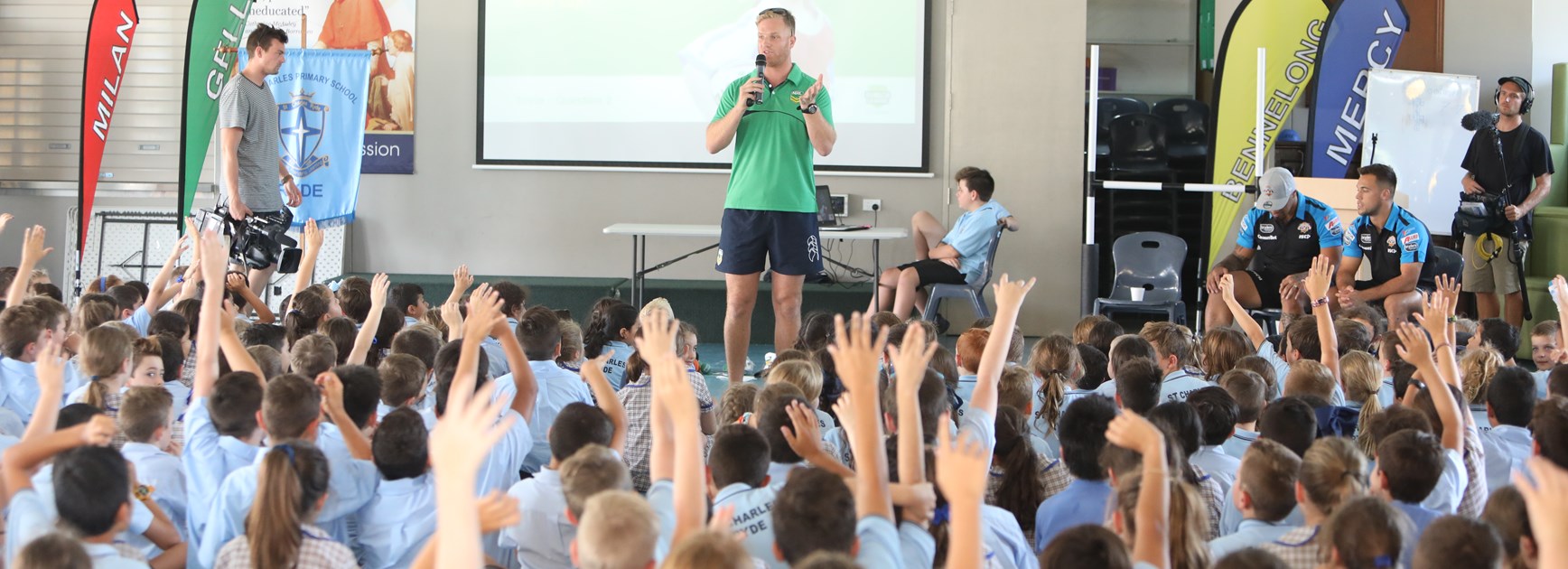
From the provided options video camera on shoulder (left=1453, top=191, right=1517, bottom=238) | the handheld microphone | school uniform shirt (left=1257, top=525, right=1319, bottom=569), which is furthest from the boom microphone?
school uniform shirt (left=1257, top=525, right=1319, bottom=569)

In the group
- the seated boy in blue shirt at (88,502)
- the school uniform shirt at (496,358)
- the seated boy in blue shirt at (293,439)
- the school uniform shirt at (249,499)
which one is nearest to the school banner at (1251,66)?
the school uniform shirt at (496,358)

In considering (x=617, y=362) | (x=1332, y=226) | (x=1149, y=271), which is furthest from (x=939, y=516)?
(x=1149, y=271)

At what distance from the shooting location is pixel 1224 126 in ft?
23.6

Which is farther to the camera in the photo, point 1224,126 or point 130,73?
point 130,73

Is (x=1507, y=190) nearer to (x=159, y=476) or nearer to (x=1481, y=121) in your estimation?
(x=1481, y=121)

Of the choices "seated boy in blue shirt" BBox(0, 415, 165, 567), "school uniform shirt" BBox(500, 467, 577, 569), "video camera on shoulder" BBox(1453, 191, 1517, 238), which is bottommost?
"school uniform shirt" BBox(500, 467, 577, 569)

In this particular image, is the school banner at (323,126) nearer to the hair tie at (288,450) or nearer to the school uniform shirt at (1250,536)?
the hair tie at (288,450)

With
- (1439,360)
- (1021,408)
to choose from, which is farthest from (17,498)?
(1439,360)

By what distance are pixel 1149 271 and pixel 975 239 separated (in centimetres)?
94

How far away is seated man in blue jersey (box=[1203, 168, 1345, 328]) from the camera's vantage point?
5.93 metres

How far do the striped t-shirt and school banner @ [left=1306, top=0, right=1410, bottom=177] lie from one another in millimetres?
5257

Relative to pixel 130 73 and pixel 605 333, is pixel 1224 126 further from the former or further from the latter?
pixel 130 73

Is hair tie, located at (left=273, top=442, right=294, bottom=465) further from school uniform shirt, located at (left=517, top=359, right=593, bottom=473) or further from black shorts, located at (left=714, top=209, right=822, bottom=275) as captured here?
black shorts, located at (left=714, top=209, right=822, bottom=275)

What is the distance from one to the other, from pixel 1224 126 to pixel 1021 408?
15.2 feet
